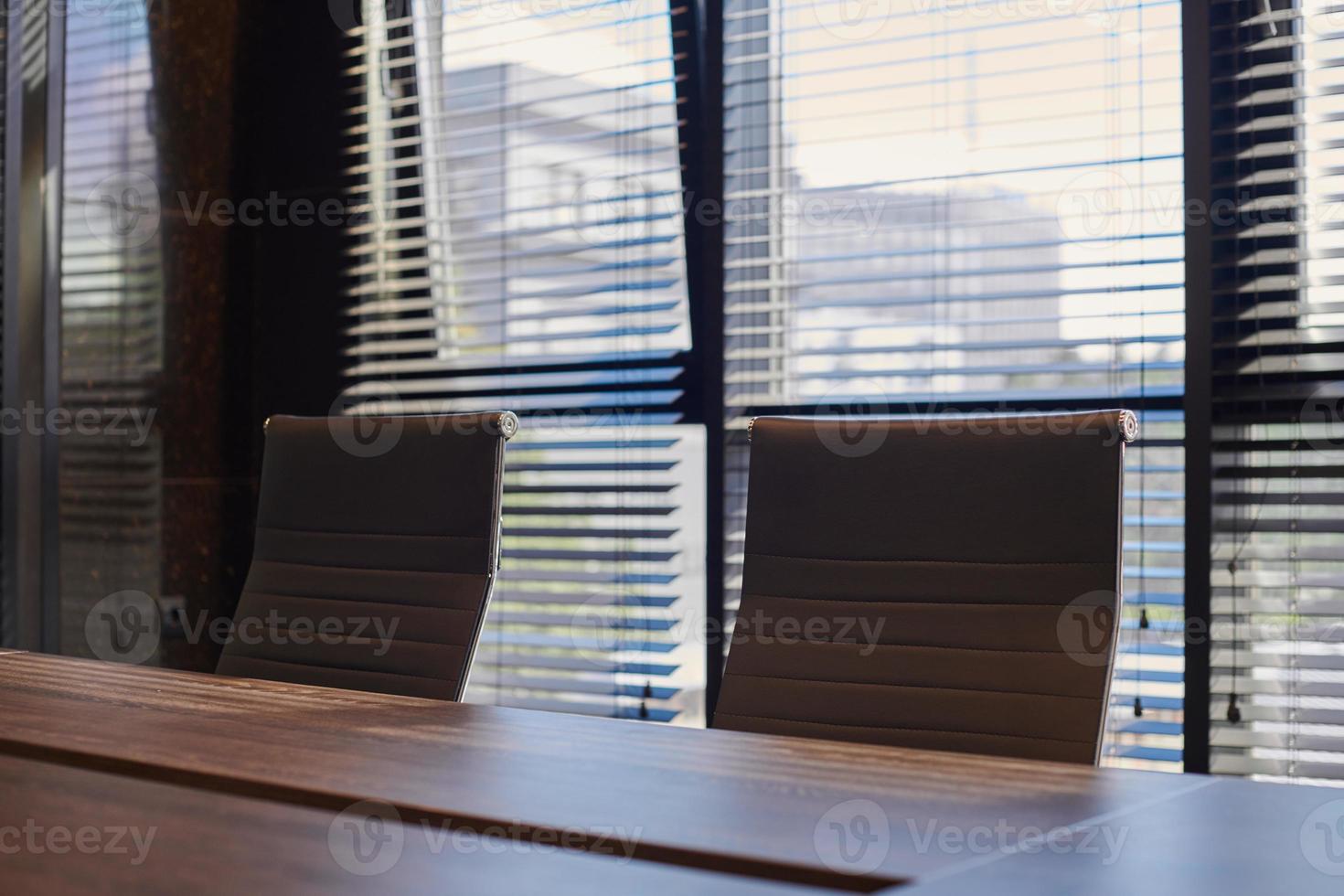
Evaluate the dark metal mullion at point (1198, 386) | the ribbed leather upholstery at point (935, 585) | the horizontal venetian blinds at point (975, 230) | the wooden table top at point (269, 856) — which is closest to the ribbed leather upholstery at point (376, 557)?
the ribbed leather upholstery at point (935, 585)

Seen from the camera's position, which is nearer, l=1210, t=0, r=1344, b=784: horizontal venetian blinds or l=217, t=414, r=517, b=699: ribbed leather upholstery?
l=217, t=414, r=517, b=699: ribbed leather upholstery

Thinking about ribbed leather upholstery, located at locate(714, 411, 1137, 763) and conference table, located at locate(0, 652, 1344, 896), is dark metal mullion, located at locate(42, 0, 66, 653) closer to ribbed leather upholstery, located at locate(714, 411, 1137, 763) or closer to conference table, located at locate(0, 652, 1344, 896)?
conference table, located at locate(0, 652, 1344, 896)

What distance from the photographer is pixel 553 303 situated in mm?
3219

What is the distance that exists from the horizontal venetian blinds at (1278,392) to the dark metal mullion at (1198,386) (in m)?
0.02

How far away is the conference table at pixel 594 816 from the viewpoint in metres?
0.84

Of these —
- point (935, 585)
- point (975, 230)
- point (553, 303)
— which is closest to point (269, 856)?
point (935, 585)

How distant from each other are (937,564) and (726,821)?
75 cm

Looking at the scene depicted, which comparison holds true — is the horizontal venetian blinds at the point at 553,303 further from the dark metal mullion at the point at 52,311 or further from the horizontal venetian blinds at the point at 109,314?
the dark metal mullion at the point at 52,311

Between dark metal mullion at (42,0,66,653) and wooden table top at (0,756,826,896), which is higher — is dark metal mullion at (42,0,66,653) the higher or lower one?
the higher one

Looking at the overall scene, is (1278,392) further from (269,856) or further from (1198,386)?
(269,856)

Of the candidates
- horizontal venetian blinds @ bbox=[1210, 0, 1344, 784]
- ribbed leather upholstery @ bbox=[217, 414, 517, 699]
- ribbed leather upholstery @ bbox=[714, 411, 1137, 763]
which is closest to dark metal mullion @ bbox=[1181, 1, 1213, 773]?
horizontal venetian blinds @ bbox=[1210, 0, 1344, 784]

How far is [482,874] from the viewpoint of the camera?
0.85 metres

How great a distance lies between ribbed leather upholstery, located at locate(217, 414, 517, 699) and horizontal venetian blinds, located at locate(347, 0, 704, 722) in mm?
1083

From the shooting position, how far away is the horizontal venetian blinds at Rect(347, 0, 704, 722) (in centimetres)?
306
